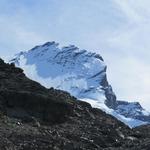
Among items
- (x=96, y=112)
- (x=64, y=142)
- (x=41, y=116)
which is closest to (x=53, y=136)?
(x=64, y=142)

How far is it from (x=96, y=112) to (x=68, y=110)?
4535 mm

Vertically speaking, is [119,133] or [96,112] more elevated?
[96,112]

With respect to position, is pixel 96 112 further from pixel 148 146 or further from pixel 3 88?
pixel 148 146

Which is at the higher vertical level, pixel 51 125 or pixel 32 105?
pixel 32 105

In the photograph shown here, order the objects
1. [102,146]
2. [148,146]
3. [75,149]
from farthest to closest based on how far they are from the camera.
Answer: [102,146], [75,149], [148,146]

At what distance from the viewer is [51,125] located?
37.0m

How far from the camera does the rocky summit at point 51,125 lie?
32.6 m

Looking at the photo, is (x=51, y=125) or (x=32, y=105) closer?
(x=51, y=125)

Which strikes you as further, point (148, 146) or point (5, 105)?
point (5, 105)

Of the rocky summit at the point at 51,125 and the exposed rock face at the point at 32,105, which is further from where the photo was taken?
the exposed rock face at the point at 32,105

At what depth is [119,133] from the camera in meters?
38.3

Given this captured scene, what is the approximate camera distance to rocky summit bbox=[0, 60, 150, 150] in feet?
107

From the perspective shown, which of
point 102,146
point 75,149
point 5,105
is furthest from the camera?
point 5,105

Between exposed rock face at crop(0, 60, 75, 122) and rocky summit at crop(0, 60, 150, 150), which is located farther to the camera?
exposed rock face at crop(0, 60, 75, 122)
